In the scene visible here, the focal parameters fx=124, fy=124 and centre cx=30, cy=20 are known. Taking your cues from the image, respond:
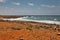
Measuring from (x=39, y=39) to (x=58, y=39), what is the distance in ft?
5.28

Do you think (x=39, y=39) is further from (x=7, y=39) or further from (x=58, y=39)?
(x=7, y=39)

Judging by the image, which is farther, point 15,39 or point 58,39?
point 58,39

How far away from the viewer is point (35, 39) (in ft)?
29.4

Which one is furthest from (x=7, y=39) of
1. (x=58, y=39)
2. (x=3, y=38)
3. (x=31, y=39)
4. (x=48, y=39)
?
(x=58, y=39)

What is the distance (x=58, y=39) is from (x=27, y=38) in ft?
8.02

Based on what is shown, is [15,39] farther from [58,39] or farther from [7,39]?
[58,39]

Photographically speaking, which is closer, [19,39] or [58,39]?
[19,39]

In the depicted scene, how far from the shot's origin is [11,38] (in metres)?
8.84

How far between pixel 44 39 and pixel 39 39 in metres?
0.40

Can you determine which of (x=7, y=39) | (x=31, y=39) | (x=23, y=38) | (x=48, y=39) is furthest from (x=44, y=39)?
(x=7, y=39)

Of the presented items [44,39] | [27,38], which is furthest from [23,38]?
[44,39]

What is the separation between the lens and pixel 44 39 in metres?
9.17

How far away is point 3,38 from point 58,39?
4158 millimetres

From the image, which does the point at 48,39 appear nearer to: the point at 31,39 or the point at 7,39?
the point at 31,39
